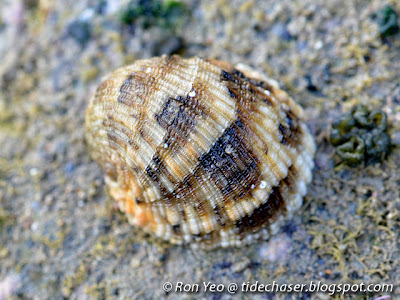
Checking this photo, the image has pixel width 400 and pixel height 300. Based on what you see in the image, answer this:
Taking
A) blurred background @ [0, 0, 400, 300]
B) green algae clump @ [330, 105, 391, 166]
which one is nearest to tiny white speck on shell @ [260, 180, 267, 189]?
blurred background @ [0, 0, 400, 300]

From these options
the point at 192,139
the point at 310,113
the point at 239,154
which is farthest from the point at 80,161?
the point at 310,113

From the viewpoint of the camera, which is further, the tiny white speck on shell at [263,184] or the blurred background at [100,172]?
the blurred background at [100,172]

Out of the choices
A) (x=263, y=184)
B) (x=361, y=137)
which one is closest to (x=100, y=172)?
(x=263, y=184)

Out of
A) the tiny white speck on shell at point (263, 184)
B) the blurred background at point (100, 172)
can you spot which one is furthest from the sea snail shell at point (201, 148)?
the blurred background at point (100, 172)

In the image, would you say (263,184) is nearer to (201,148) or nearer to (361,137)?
(201,148)

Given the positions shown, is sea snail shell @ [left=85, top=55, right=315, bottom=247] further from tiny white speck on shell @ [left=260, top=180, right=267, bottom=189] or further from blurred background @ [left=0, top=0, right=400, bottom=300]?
blurred background @ [left=0, top=0, right=400, bottom=300]

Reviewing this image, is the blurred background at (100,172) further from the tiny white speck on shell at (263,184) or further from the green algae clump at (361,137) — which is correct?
the tiny white speck on shell at (263,184)
